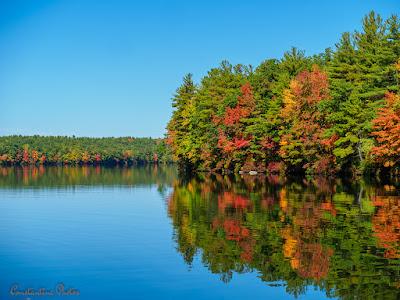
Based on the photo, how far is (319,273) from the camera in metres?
16.5

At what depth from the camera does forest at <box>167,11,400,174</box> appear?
56250mm

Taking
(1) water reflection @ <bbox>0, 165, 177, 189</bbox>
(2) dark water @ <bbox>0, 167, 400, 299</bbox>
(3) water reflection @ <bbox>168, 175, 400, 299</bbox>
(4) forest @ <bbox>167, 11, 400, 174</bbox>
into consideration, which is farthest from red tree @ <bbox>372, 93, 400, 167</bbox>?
(1) water reflection @ <bbox>0, 165, 177, 189</bbox>

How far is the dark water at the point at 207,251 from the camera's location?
49.8 feet

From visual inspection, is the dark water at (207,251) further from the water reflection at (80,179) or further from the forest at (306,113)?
the water reflection at (80,179)

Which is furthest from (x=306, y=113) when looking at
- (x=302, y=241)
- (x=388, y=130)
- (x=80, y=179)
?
(x=302, y=241)

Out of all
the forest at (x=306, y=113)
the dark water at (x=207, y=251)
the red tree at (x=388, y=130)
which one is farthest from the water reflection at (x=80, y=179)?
the dark water at (x=207, y=251)

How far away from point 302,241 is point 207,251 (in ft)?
13.1

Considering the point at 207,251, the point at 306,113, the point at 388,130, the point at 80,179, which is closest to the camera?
the point at 207,251

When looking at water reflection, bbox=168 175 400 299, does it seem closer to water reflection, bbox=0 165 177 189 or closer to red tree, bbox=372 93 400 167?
red tree, bbox=372 93 400 167

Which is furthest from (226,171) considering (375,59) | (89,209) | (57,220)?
(57,220)

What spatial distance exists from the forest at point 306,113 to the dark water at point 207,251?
75.4 ft

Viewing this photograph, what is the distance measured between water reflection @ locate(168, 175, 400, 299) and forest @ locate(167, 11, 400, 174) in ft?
67.1

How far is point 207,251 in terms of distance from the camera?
2009 cm

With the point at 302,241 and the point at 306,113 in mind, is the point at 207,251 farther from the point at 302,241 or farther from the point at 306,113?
the point at 306,113
